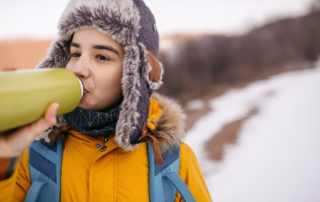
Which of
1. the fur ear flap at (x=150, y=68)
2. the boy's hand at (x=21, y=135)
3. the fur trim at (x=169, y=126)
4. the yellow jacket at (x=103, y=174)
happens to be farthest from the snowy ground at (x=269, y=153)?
the boy's hand at (x=21, y=135)

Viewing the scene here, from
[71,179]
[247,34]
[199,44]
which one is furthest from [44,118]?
[247,34]

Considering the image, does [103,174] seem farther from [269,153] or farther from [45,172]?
[269,153]

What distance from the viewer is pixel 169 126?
146 centimetres

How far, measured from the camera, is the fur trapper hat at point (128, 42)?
4.09 ft

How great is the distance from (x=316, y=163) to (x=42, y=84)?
3.66m

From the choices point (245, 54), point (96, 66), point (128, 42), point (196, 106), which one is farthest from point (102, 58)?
point (245, 54)

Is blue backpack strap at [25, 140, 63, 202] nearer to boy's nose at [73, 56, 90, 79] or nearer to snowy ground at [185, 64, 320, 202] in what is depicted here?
boy's nose at [73, 56, 90, 79]

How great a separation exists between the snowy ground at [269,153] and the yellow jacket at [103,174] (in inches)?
66.4

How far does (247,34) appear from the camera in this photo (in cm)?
2061

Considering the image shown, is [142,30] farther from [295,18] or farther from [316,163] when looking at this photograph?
[295,18]

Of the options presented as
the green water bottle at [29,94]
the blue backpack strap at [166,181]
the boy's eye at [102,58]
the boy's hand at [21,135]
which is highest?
the boy's eye at [102,58]

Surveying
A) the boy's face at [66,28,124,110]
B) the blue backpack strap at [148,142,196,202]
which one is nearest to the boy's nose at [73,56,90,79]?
the boy's face at [66,28,124,110]

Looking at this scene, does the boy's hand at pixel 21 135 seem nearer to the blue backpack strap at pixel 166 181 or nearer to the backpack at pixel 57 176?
the backpack at pixel 57 176

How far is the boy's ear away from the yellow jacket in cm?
41
